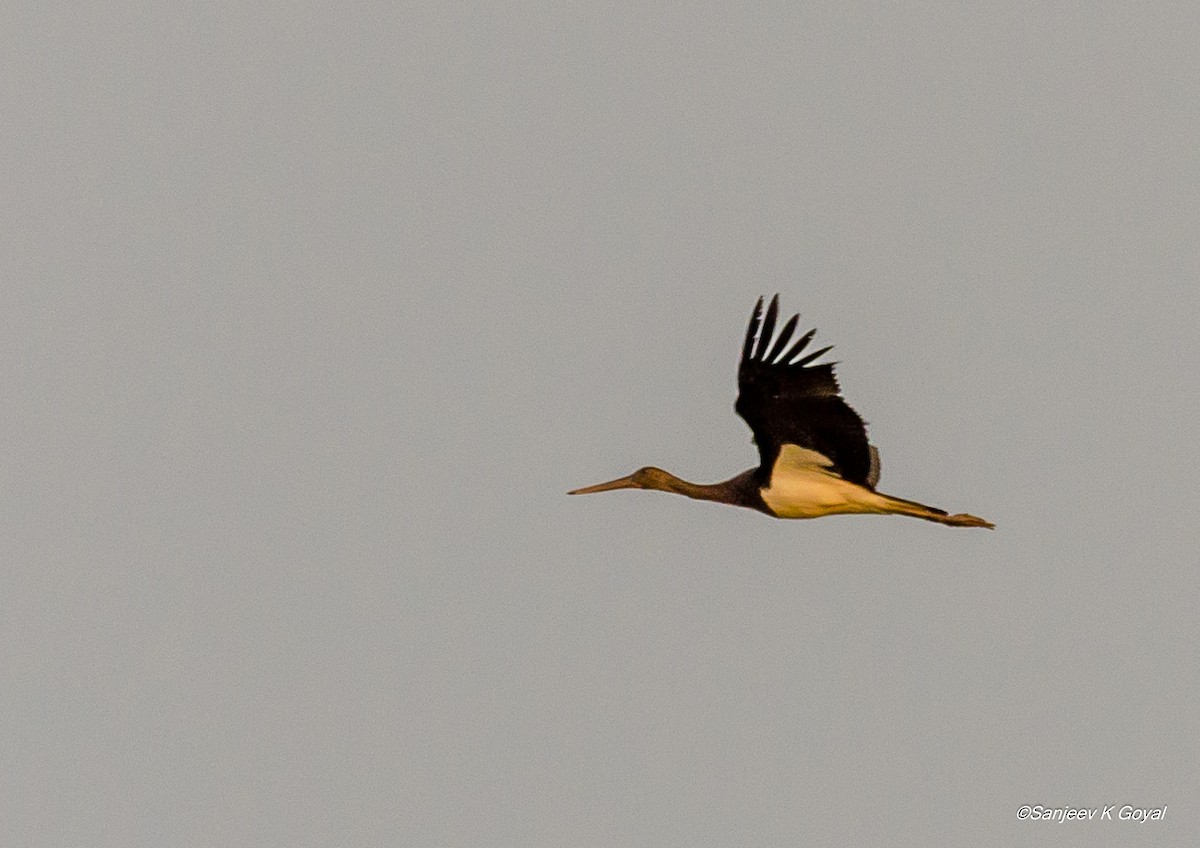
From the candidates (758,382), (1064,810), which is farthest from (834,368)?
(1064,810)

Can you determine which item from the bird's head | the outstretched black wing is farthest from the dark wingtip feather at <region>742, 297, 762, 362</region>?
the bird's head

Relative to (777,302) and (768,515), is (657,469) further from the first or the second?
(777,302)

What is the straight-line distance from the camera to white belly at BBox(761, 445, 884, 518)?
24984 mm

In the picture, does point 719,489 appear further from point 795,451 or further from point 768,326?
A: point 768,326

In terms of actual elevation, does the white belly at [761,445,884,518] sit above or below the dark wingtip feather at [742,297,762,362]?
below

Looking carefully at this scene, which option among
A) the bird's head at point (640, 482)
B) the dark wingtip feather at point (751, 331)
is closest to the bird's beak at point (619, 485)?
the bird's head at point (640, 482)

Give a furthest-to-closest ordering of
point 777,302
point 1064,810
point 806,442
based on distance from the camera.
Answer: point 1064,810
point 806,442
point 777,302

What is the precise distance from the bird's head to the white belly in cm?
130

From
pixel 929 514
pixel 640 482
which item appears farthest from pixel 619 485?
pixel 929 514

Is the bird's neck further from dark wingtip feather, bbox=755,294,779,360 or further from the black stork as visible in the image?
dark wingtip feather, bbox=755,294,779,360

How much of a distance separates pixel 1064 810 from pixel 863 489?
18.4 ft

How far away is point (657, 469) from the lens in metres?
26.3

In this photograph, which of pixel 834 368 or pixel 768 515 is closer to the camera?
pixel 834 368

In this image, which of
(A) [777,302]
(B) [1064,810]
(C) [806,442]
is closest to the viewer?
(A) [777,302]
